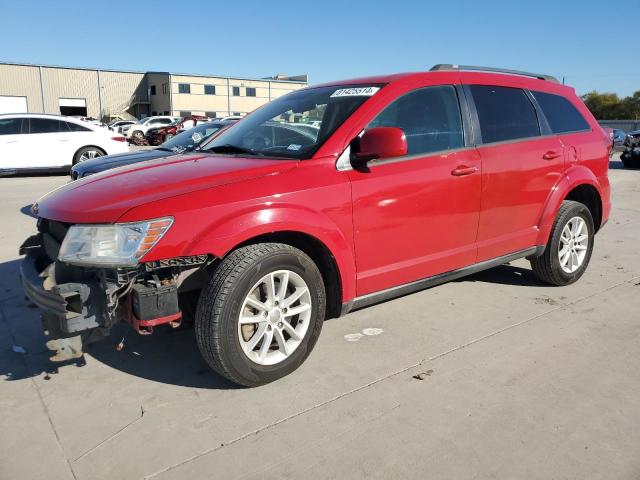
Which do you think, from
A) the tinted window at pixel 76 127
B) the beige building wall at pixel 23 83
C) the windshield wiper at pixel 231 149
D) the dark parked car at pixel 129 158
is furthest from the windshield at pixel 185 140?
the beige building wall at pixel 23 83

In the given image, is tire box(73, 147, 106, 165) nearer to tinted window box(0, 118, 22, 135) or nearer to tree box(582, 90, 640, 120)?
tinted window box(0, 118, 22, 135)

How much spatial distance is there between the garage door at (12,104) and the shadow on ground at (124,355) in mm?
57110

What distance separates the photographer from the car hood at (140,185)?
9.19ft

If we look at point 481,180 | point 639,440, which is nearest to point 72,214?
point 481,180

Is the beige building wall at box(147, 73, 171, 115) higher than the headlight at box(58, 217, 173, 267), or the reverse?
the beige building wall at box(147, 73, 171, 115)

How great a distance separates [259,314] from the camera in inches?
119

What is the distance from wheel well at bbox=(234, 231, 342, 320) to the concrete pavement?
377 mm

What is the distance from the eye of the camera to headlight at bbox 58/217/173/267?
8.66ft

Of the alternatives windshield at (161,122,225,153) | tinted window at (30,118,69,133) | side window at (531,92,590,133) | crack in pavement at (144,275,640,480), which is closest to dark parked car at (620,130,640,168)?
windshield at (161,122,225,153)

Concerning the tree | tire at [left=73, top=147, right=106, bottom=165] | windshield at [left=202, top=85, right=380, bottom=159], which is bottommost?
tire at [left=73, top=147, right=106, bottom=165]

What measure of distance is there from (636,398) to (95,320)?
9.50ft

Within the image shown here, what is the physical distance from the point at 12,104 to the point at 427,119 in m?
60.0

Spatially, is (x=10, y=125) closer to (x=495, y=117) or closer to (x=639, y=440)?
(x=495, y=117)

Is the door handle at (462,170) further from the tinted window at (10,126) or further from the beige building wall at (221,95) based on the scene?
the beige building wall at (221,95)
